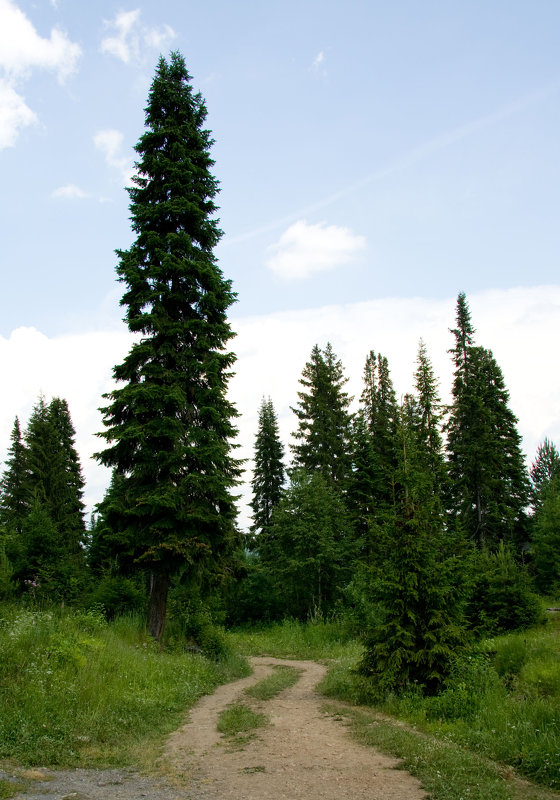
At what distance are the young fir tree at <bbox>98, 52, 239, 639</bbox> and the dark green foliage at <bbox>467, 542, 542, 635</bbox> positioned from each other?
8.48 meters

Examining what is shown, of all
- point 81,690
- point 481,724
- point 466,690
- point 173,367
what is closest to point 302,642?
point 173,367

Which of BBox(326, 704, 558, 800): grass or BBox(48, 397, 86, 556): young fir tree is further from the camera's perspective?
BBox(48, 397, 86, 556): young fir tree

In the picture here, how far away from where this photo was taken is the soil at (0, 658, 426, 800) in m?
5.22

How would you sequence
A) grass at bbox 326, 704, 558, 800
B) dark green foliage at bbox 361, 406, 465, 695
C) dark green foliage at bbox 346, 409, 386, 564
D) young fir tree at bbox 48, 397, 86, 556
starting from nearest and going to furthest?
grass at bbox 326, 704, 558, 800 < dark green foliage at bbox 361, 406, 465, 695 < dark green foliage at bbox 346, 409, 386, 564 < young fir tree at bbox 48, 397, 86, 556

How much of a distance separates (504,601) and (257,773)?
13.5 meters

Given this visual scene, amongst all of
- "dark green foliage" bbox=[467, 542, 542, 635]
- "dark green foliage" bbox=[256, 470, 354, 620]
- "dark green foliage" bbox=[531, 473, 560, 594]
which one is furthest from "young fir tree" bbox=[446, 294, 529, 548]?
"dark green foliage" bbox=[467, 542, 542, 635]

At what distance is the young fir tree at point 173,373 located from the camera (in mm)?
14297

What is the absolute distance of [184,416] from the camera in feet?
50.6

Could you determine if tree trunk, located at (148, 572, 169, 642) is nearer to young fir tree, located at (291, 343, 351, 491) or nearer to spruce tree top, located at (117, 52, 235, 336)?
spruce tree top, located at (117, 52, 235, 336)

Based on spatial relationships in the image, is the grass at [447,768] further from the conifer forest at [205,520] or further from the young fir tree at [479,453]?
the young fir tree at [479,453]

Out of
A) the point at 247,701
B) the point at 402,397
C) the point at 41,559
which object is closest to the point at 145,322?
the point at 402,397

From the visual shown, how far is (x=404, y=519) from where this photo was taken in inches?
428

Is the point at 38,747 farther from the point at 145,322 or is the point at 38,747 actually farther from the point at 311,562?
the point at 311,562

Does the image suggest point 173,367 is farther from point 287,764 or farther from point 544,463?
point 544,463
